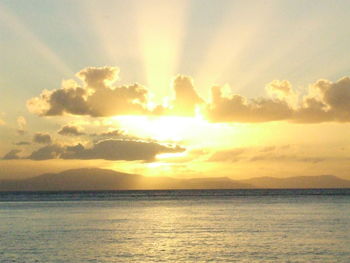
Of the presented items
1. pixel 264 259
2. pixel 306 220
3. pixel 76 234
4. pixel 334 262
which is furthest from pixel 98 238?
pixel 306 220

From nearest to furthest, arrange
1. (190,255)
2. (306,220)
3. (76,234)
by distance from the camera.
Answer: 1. (190,255)
2. (76,234)
3. (306,220)

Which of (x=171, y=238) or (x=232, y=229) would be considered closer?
(x=171, y=238)

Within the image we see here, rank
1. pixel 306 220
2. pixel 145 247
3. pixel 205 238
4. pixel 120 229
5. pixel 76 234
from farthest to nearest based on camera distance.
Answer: pixel 306 220 < pixel 120 229 < pixel 76 234 < pixel 205 238 < pixel 145 247

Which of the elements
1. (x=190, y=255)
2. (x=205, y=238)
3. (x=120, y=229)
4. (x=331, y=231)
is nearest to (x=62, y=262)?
(x=190, y=255)

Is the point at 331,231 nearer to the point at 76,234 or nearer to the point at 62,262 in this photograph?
the point at 76,234

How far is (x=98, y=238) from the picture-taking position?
6116cm

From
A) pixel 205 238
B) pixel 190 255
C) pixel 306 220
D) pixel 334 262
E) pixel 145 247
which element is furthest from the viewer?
pixel 306 220

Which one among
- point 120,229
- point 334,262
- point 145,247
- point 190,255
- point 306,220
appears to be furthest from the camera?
point 306,220

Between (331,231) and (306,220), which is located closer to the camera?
(331,231)

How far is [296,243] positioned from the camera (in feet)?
180

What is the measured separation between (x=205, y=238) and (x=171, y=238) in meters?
3.40

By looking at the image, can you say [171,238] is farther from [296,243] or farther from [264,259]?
[264,259]

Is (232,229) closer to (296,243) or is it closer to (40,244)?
(296,243)

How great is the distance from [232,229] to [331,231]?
1108 cm
